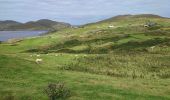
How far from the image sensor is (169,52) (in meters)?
77.1

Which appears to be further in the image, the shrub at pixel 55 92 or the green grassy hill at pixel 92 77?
the green grassy hill at pixel 92 77

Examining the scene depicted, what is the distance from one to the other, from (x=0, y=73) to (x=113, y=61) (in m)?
25.1

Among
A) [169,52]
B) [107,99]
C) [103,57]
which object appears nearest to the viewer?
[107,99]

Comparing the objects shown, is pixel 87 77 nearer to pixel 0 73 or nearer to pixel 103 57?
pixel 0 73

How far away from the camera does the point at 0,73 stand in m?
40.8

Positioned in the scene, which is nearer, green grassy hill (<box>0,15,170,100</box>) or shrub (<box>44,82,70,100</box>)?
shrub (<box>44,82,70,100</box>)

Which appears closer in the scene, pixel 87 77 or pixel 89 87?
pixel 89 87

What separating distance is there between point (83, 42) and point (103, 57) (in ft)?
119

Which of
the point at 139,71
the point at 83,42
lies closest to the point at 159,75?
the point at 139,71

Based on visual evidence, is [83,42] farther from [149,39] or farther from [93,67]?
[93,67]

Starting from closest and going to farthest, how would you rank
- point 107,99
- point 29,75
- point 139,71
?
1. point 107,99
2. point 29,75
3. point 139,71

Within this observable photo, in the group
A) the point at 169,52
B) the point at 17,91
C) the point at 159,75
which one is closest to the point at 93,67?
the point at 159,75

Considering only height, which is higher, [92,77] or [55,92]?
[55,92]

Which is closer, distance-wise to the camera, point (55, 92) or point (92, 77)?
point (55, 92)
